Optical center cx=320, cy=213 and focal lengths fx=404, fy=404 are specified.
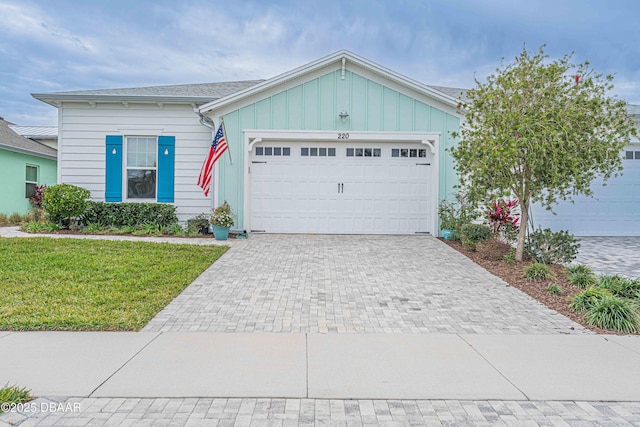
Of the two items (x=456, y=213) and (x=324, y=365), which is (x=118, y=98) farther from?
(x=324, y=365)

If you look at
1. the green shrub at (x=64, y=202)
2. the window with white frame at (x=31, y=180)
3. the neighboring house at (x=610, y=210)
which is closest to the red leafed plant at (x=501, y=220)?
the neighboring house at (x=610, y=210)

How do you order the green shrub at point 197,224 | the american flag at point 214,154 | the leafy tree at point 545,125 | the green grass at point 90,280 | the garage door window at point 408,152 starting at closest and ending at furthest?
the green grass at point 90,280 < the leafy tree at point 545,125 < the american flag at point 214,154 < the green shrub at point 197,224 < the garage door window at point 408,152

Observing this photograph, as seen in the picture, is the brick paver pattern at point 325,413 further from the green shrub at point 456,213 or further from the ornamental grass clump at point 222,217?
the green shrub at point 456,213

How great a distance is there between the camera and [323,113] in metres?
10.9

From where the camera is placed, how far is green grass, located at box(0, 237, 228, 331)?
4.47 m

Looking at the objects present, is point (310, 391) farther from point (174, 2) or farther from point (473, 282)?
point (174, 2)

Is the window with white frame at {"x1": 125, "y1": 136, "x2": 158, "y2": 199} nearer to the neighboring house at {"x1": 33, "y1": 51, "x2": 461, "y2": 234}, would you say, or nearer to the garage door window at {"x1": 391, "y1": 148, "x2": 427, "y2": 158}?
the neighboring house at {"x1": 33, "y1": 51, "x2": 461, "y2": 234}

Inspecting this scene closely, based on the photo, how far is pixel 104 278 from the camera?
20.2ft

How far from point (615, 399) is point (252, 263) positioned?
5.79 metres

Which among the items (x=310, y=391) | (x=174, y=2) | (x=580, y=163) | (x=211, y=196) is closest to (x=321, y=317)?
(x=310, y=391)

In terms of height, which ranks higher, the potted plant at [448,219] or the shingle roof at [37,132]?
the shingle roof at [37,132]

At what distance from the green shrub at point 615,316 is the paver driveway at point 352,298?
279 millimetres

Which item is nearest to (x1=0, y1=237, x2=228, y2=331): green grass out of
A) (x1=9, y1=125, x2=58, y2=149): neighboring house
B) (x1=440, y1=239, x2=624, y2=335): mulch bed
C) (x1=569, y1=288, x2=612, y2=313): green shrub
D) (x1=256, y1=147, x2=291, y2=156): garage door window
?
(x1=256, y1=147, x2=291, y2=156): garage door window

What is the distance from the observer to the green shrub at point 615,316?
451 centimetres
